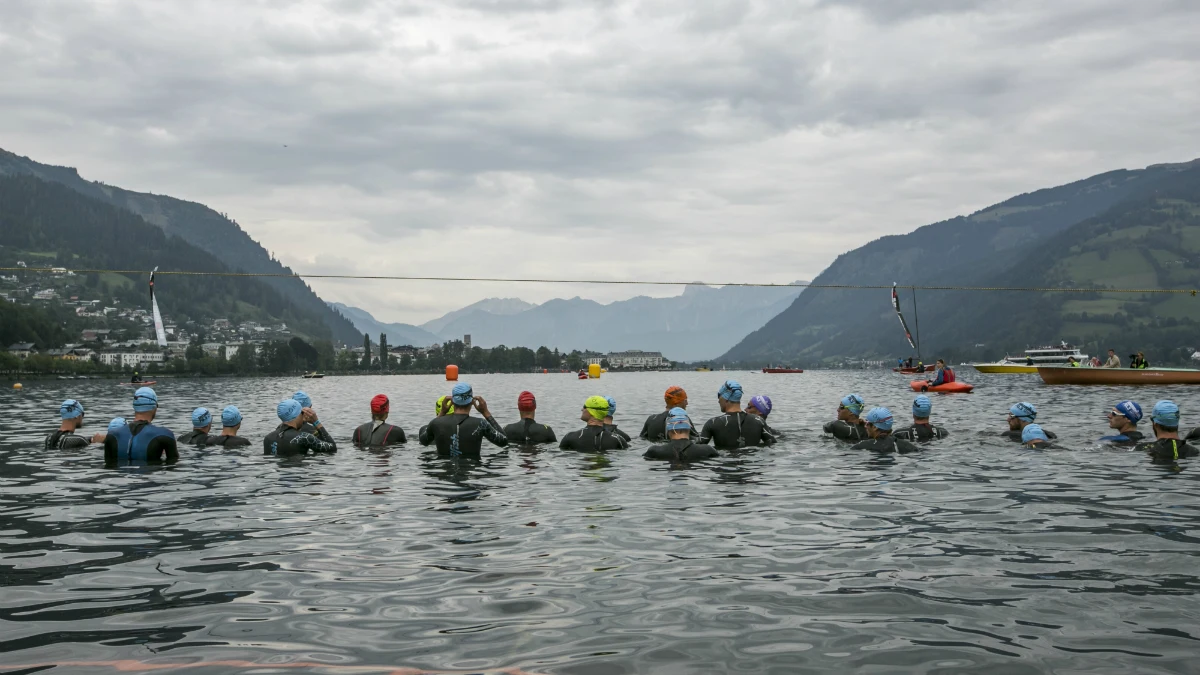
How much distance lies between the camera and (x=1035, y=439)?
2122 cm

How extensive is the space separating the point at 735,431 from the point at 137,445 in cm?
1319

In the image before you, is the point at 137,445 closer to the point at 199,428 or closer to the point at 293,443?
the point at 293,443

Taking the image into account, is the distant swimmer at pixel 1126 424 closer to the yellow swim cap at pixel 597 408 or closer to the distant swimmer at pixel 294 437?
the yellow swim cap at pixel 597 408

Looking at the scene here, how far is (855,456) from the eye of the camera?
65.7 feet

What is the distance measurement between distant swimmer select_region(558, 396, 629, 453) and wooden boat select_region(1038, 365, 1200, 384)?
50.6 metres

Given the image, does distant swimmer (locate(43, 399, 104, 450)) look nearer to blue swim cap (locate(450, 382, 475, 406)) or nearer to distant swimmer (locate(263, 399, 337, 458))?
distant swimmer (locate(263, 399, 337, 458))

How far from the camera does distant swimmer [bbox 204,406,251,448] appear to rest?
2159cm

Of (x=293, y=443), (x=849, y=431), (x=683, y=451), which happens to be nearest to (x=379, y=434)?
(x=293, y=443)

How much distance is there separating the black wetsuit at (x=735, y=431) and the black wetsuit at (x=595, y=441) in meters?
2.05

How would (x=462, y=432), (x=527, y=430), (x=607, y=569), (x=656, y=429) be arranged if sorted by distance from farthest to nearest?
1. (x=656, y=429)
2. (x=527, y=430)
3. (x=462, y=432)
4. (x=607, y=569)

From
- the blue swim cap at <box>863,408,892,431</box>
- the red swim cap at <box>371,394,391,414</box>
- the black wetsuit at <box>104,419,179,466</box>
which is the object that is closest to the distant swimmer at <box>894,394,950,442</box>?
the blue swim cap at <box>863,408,892,431</box>

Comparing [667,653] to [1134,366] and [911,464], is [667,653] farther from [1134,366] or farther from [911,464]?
[1134,366]

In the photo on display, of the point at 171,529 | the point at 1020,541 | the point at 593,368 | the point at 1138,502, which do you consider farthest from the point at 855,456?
the point at 593,368

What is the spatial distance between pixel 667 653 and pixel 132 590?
562cm
